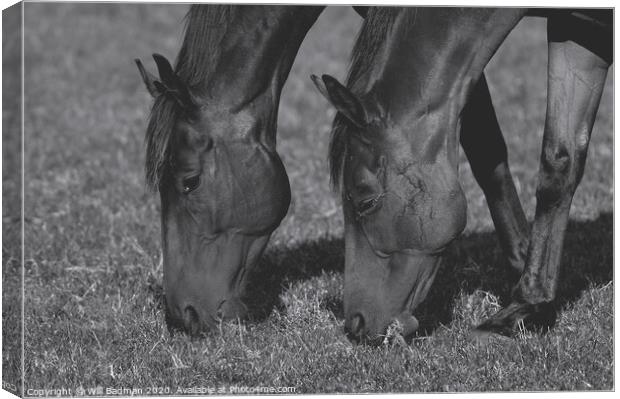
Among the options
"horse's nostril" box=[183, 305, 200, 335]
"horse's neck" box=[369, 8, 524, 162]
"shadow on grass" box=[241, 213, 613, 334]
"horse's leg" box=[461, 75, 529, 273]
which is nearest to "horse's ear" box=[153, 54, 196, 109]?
"horse's neck" box=[369, 8, 524, 162]

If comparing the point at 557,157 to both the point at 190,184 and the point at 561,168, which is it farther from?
the point at 190,184

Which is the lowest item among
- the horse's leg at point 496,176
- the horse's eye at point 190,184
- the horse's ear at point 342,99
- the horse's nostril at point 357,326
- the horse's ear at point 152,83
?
the horse's nostril at point 357,326

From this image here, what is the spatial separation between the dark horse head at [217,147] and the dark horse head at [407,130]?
1.06 feet

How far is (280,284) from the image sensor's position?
5.09 metres

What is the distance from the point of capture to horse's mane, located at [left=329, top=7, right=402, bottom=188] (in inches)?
151

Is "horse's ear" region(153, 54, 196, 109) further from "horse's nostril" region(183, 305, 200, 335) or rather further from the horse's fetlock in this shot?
the horse's fetlock

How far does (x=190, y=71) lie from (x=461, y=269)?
1.84m

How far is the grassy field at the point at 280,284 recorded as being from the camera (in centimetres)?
400

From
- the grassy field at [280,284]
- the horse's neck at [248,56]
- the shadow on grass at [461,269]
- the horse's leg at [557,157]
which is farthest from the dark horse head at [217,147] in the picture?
the horse's leg at [557,157]

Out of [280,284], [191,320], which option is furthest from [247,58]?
[280,284]

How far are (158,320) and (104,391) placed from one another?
0.66m

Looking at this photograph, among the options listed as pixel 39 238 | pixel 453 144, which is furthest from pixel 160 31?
pixel 453 144

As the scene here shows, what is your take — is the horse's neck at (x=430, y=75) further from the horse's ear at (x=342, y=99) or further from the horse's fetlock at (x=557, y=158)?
the horse's fetlock at (x=557, y=158)

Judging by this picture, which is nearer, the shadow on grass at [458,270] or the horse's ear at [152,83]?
the horse's ear at [152,83]
